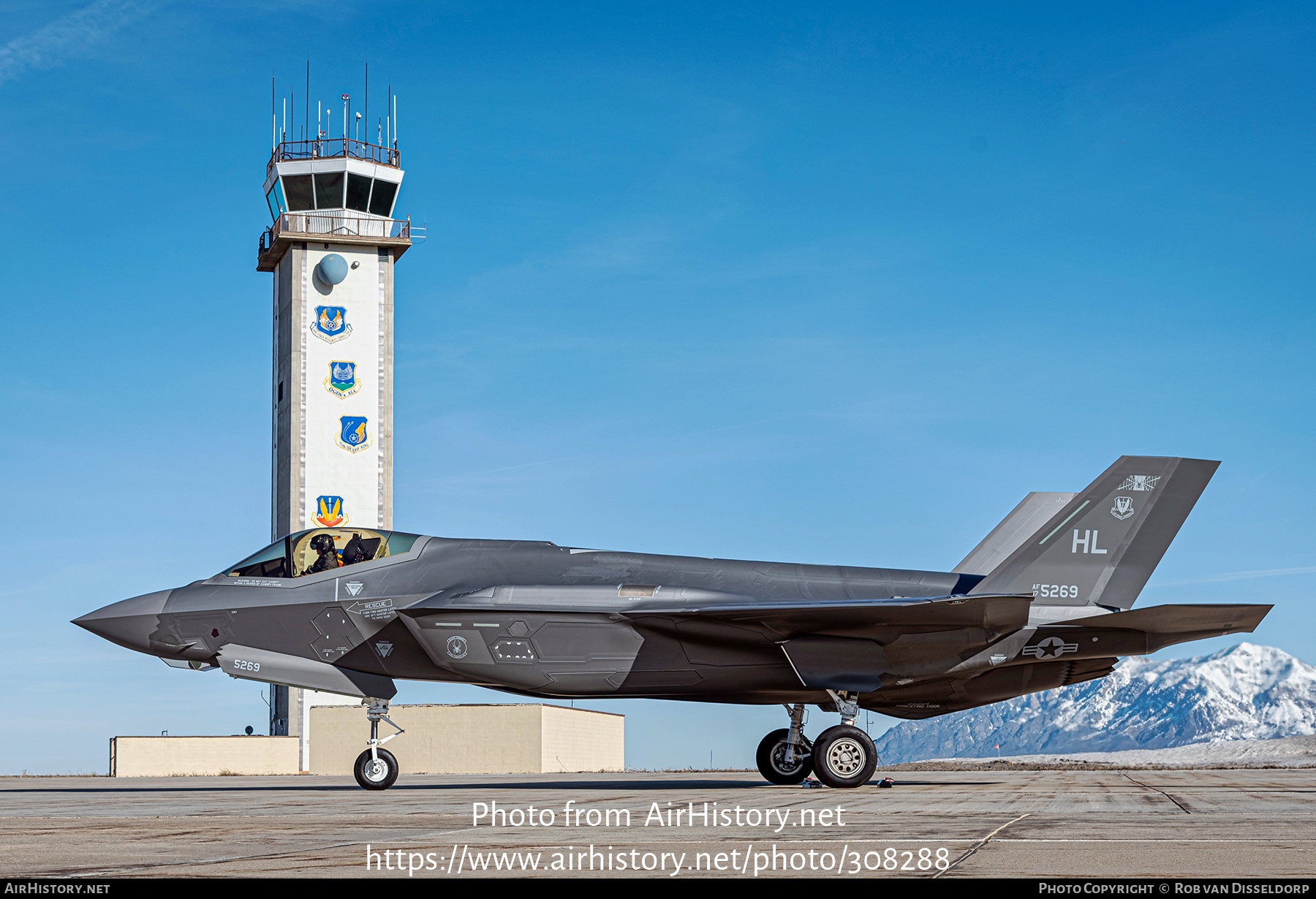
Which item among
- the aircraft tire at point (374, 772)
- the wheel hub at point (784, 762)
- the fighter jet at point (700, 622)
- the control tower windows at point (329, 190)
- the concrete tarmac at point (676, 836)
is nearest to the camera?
the concrete tarmac at point (676, 836)

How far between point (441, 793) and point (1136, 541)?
9.19 metres

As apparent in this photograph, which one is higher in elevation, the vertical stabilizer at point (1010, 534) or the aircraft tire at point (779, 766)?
the vertical stabilizer at point (1010, 534)

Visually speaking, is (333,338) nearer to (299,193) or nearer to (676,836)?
(299,193)

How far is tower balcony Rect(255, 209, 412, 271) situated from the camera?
50.5m

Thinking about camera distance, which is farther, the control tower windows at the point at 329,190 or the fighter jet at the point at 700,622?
the control tower windows at the point at 329,190

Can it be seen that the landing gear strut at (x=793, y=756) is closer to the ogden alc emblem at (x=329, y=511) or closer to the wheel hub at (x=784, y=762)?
the wheel hub at (x=784, y=762)

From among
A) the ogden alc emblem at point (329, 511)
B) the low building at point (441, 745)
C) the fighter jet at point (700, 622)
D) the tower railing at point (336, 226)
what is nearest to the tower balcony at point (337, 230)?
the tower railing at point (336, 226)

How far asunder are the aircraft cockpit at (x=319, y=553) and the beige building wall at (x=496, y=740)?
20233 millimetres

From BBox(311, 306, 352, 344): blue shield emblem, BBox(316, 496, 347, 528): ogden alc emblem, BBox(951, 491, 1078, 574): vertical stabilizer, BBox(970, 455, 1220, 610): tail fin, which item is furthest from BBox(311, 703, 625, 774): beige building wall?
BBox(970, 455, 1220, 610): tail fin

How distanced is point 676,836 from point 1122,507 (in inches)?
425

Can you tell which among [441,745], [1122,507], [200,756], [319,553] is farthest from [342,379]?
[1122,507]

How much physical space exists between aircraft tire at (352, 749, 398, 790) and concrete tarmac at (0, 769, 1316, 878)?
271 centimetres

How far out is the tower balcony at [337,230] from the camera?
166 feet

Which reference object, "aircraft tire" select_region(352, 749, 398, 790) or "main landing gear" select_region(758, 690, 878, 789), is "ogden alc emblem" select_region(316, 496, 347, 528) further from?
"main landing gear" select_region(758, 690, 878, 789)
